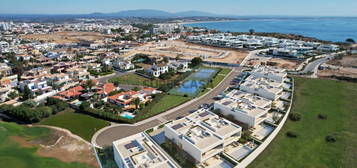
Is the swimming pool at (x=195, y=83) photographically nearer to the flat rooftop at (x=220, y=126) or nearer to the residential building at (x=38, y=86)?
the flat rooftop at (x=220, y=126)

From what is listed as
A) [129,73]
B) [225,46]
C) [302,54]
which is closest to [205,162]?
[129,73]

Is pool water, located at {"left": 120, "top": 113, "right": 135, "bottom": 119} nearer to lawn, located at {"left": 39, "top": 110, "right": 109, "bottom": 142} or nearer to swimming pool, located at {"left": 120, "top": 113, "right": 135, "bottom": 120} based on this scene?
swimming pool, located at {"left": 120, "top": 113, "right": 135, "bottom": 120}

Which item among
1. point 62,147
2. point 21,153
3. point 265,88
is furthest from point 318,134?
point 21,153

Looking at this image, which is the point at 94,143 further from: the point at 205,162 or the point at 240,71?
the point at 240,71

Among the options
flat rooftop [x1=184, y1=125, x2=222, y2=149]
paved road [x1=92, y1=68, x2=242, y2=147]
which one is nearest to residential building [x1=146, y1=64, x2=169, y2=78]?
paved road [x1=92, y1=68, x2=242, y2=147]

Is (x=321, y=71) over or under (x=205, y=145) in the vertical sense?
over
